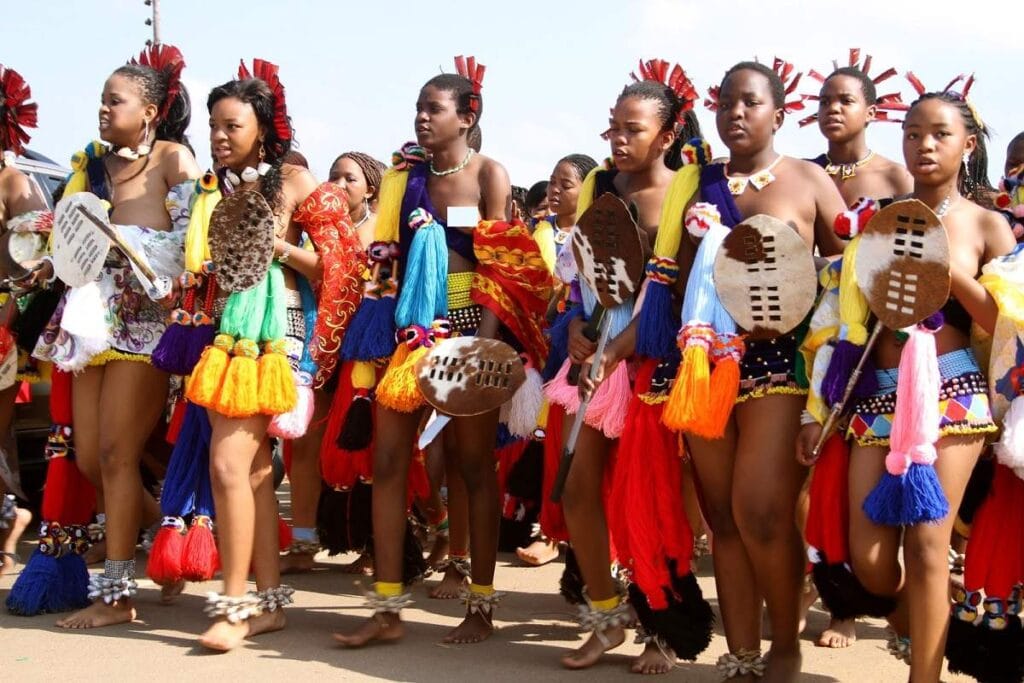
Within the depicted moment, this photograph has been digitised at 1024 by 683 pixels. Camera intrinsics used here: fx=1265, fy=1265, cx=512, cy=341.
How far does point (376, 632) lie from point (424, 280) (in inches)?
55.3

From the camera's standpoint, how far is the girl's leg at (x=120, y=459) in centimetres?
526

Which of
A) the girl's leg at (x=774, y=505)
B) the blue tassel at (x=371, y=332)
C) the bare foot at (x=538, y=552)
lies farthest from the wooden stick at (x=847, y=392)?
the bare foot at (x=538, y=552)

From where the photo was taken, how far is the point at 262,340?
16.6 feet

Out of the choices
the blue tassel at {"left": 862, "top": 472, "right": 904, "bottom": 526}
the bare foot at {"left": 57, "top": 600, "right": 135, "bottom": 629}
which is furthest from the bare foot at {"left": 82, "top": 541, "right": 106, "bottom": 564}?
the blue tassel at {"left": 862, "top": 472, "right": 904, "bottom": 526}

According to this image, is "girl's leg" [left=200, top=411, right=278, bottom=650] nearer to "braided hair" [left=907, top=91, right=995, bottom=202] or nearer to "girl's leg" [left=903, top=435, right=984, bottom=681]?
"girl's leg" [left=903, top=435, right=984, bottom=681]

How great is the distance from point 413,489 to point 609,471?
157cm

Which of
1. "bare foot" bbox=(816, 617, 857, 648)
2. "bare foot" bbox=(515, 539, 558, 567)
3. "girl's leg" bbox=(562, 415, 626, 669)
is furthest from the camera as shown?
"bare foot" bbox=(515, 539, 558, 567)

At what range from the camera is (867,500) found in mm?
3836

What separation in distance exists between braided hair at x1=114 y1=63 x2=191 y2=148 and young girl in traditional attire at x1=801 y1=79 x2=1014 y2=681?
10.3 ft

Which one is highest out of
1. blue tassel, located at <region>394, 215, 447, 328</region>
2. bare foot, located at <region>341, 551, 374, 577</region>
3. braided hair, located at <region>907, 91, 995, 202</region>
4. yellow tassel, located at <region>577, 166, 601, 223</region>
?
braided hair, located at <region>907, 91, 995, 202</region>

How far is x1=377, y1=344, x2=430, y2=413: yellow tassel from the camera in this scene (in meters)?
4.93

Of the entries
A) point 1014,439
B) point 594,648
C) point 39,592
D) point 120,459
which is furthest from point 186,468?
point 1014,439

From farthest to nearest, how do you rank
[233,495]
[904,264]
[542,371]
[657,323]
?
A: [542,371], [233,495], [657,323], [904,264]

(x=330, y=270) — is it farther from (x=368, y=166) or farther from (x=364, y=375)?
(x=368, y=166)
